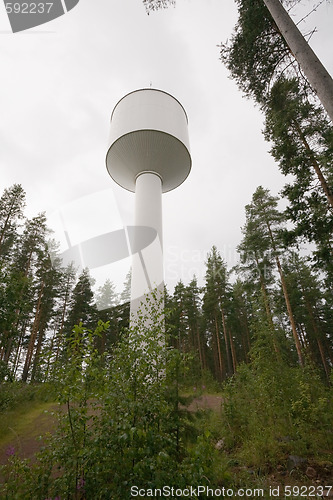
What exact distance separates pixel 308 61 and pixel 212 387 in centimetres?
1346

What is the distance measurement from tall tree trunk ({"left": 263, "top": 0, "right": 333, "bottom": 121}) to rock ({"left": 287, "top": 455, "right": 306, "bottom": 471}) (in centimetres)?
504

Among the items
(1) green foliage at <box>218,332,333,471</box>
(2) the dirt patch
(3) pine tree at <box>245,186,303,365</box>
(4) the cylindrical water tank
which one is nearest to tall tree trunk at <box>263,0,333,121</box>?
(4) the cylindrical water tank

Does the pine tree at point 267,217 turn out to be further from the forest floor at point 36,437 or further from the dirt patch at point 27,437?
the dirt patch at point 27,437

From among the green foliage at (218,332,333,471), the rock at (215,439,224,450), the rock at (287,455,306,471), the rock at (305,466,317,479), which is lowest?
the rock at (305,466,317,479)

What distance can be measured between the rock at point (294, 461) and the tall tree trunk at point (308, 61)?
199 inches

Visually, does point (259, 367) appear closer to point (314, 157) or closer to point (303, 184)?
point (303, 184)

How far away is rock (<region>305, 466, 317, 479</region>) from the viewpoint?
381 cm

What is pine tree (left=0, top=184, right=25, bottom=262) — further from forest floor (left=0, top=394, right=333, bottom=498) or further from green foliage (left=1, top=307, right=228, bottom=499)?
green foliage (left=1, top=307, right=228, bottom=499)

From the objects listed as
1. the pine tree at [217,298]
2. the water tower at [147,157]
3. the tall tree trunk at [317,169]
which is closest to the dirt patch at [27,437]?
the water tower at [147,157]

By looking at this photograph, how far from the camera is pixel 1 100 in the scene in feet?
33.3

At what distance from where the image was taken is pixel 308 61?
154 inches

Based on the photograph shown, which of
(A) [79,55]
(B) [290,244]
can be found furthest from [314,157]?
(A) [79,55]

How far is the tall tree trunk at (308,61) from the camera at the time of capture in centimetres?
358

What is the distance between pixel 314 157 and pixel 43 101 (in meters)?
10.5
